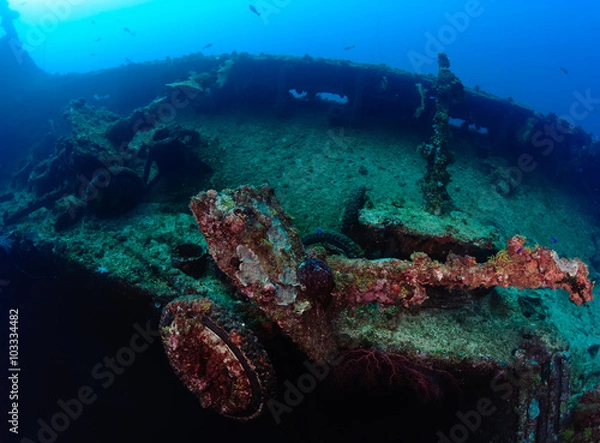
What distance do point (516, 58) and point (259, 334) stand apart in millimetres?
135913

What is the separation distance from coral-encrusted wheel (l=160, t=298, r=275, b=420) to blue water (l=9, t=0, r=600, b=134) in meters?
83.6

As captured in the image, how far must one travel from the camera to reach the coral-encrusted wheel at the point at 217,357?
9.55ft

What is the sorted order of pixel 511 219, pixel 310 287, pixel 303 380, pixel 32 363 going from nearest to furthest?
pixel 310 287 → pixel 303 380 → pixel 32 363 → pixel 511 219

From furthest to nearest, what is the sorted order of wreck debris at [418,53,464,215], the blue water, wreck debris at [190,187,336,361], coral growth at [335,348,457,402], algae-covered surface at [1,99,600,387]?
the blue water
wreck debris at [418,53,464,215]
algae-covered surface at [1,99,600,387]
coral growth at [335,348,457,402]
wreck debris at [190,187,336,361]

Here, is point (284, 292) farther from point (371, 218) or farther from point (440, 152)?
point (440, 152)

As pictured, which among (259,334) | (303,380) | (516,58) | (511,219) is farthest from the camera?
(516,58)

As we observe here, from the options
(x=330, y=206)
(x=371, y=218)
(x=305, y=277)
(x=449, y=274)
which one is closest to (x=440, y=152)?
(x=330, y=206)

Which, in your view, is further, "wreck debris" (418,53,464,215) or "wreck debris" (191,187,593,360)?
"wreck debris" (418,53,464,215)

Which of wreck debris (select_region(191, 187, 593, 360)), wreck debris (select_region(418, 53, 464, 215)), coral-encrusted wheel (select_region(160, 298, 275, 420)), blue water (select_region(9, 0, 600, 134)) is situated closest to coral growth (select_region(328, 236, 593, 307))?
wreck debris (select_region(191, 187, 593, 360))

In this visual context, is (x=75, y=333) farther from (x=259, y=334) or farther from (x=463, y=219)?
(x=463, y=219)

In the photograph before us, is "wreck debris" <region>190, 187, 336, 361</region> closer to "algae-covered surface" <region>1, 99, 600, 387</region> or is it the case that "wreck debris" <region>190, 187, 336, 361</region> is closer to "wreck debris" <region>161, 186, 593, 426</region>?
"wreck debris" <region>161, 186, 593, 426</region>

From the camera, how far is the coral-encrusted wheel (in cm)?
291

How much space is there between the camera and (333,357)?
366 cm

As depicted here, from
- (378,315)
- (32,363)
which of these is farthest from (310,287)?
(32,363)
